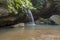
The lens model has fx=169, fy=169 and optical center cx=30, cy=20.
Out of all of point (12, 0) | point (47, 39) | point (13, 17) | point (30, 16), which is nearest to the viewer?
point (47, 39)

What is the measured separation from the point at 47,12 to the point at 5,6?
9.35m

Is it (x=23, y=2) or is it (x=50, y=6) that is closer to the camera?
(x=23, y=2)

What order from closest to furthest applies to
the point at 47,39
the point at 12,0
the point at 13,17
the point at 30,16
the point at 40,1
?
the point at 47,39 → the point at 12,0 → the point at 13,17 → the point at 30,16 → the point at 40,1

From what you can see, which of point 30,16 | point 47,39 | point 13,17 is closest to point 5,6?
point 13,17

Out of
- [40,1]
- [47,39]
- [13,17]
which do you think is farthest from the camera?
[40,1]

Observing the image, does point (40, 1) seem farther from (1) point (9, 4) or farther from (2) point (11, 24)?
(1) point (9, 4)

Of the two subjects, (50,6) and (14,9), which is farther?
(50,6)

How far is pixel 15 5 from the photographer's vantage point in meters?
11.8

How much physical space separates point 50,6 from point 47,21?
2182 mm

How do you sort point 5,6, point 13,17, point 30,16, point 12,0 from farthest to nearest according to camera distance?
point 30,16 < point 13,17 < point 12,0 < point 5,6

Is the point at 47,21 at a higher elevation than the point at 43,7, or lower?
lower

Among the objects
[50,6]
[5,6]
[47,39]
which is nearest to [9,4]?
[5,6]

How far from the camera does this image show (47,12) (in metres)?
19.1

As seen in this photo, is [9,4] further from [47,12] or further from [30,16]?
[47,12]
